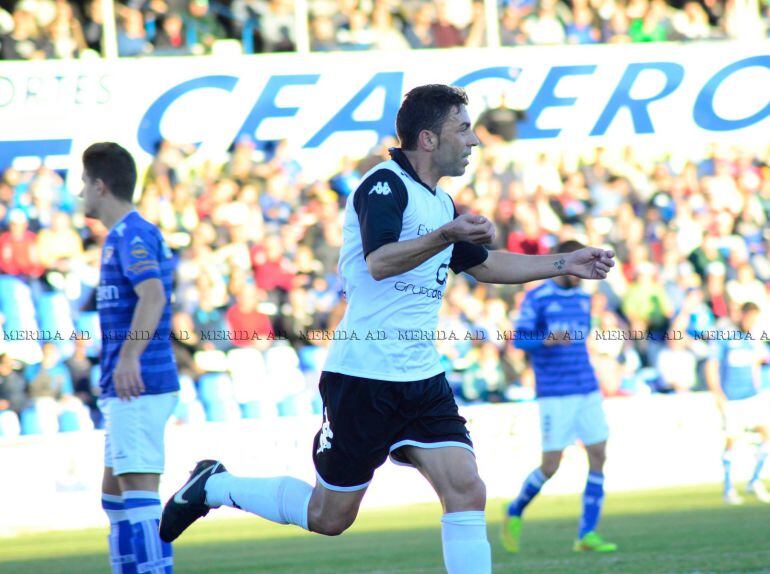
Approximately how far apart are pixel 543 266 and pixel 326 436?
1177 millimetres

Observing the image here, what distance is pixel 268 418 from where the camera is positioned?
553 inches

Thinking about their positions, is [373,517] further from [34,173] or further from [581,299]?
[34,173]

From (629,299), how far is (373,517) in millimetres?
5481

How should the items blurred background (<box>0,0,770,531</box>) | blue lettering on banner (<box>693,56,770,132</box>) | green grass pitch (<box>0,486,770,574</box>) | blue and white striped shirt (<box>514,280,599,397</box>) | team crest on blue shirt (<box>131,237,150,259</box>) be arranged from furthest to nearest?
blue lettering on banner (<box>693,56,770,132</box>)
blurred background (<box>0,0,770,531</box>)
blue and white striped shirt (<box>514,280,599,397</box>)
green grass pitch (<box>0,486,770,574</box>)
team crest on blue shirt (<box>131,237,150,259</box>)

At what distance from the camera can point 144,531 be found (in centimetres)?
607

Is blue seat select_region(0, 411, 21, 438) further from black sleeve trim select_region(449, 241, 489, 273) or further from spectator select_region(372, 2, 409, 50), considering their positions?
black sleeve trim select_region(449, 241, 489, 273)

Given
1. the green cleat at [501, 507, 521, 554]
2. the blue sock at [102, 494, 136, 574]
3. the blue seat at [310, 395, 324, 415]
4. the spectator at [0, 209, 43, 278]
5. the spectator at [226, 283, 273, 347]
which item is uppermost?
the spectator at [0, 209, 43, 278]

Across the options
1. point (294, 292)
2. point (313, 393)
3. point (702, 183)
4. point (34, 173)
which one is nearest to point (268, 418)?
point (313, 393)

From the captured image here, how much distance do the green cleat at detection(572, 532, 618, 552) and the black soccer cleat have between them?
4.00m

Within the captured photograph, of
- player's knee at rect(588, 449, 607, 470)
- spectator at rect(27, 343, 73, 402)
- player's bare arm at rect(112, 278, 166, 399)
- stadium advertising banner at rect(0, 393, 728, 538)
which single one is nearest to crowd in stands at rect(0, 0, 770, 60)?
spectator at rect(27, 343, 73, 402)

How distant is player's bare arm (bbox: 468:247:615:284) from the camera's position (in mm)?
5445

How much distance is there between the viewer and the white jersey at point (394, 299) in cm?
528

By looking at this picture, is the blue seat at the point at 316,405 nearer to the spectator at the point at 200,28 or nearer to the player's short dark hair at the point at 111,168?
the spectator at the point at 200,28

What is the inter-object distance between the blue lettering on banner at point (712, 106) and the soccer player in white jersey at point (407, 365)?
46.2 ft
